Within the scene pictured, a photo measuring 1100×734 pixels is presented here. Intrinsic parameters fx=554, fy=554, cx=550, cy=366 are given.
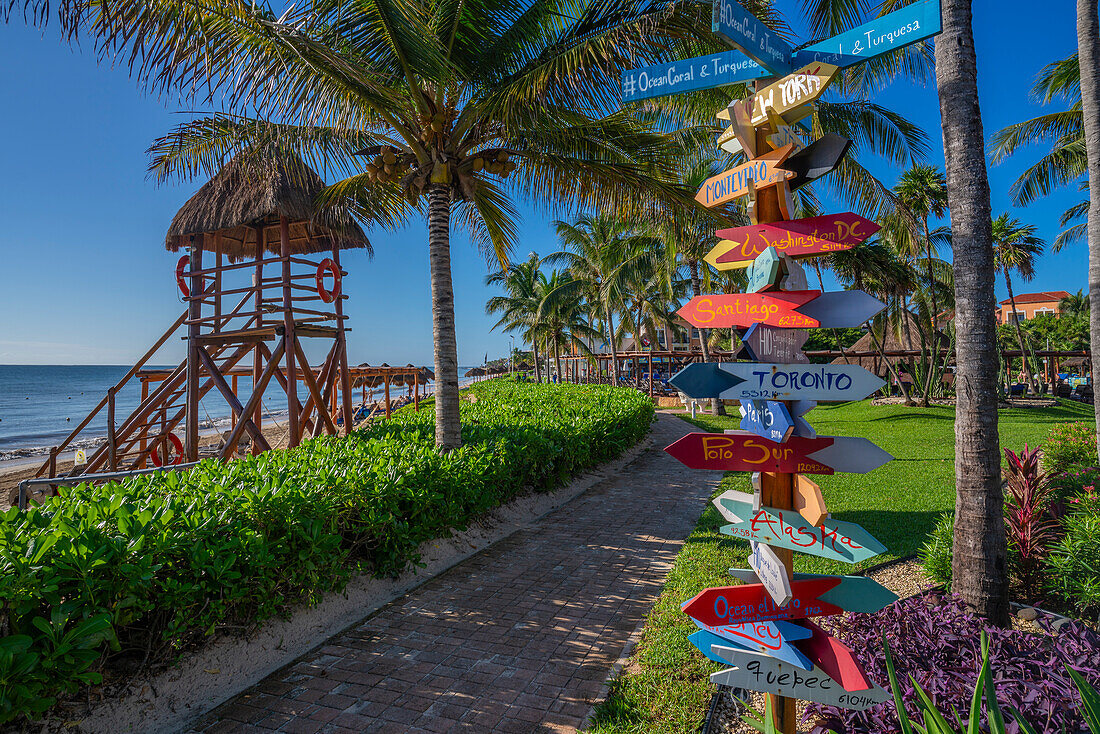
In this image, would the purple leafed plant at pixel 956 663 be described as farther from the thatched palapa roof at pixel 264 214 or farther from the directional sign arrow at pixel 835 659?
the thatched palapa roof at pixel 264 214

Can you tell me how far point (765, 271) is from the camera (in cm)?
261

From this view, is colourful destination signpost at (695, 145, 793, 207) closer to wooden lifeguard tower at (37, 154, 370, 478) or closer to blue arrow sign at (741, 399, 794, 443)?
blue arrow sign at (741, 399, 794, 443)

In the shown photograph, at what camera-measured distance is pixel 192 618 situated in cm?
354

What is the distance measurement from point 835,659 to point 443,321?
586 centimetres

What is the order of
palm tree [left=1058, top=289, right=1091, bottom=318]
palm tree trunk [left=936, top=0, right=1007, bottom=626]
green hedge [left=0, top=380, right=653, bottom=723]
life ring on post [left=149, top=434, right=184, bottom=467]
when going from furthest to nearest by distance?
palm tree [left=1058, top=289, right=1091, bottom=318], life ring on post [left=149, top=434, right=184, bottom=467], palm tree trunk [left=936, top=0, right=1007, bottom=626], green hedge [left=0, top=380, right=653, bottom=723]

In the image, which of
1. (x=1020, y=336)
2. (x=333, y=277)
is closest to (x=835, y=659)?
(x=333, y=277)

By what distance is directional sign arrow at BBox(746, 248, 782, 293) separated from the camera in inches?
101

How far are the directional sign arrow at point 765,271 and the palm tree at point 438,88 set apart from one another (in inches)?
172

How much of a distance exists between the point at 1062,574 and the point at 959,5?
4.12m

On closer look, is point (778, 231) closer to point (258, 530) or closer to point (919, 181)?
point (258, 530)

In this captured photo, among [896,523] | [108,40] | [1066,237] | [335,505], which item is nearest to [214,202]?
[108,40]

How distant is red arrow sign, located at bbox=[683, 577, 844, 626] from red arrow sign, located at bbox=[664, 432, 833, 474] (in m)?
0.55

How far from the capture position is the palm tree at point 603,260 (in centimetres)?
2239

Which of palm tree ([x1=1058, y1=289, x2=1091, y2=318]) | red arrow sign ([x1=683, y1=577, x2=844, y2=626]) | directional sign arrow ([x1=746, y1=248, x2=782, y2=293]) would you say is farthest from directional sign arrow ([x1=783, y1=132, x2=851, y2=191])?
palm tree ([x1=1058, y1=289, x2=1091, y2=318])
